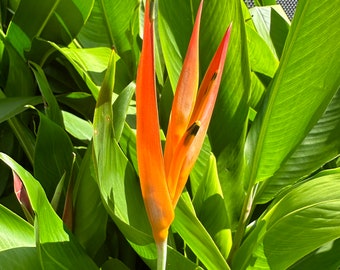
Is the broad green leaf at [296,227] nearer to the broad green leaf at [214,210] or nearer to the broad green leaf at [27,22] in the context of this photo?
the broad green leaf at [214,210]

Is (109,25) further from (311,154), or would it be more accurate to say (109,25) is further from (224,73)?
(311,154)

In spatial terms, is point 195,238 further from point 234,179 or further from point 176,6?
point 176,6

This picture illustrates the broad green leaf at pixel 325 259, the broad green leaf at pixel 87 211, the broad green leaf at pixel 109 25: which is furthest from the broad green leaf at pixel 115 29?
the broad green leaf at pixel 325 259

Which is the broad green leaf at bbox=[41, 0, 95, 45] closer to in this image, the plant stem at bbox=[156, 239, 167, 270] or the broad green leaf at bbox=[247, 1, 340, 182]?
the broad green leaf at bbox=[247, 1, 340, 182]

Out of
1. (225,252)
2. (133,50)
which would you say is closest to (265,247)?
(225,252)

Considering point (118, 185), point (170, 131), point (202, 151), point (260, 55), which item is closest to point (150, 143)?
point (170, 131)

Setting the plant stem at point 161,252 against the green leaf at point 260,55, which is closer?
the plant stem at point 161,252
